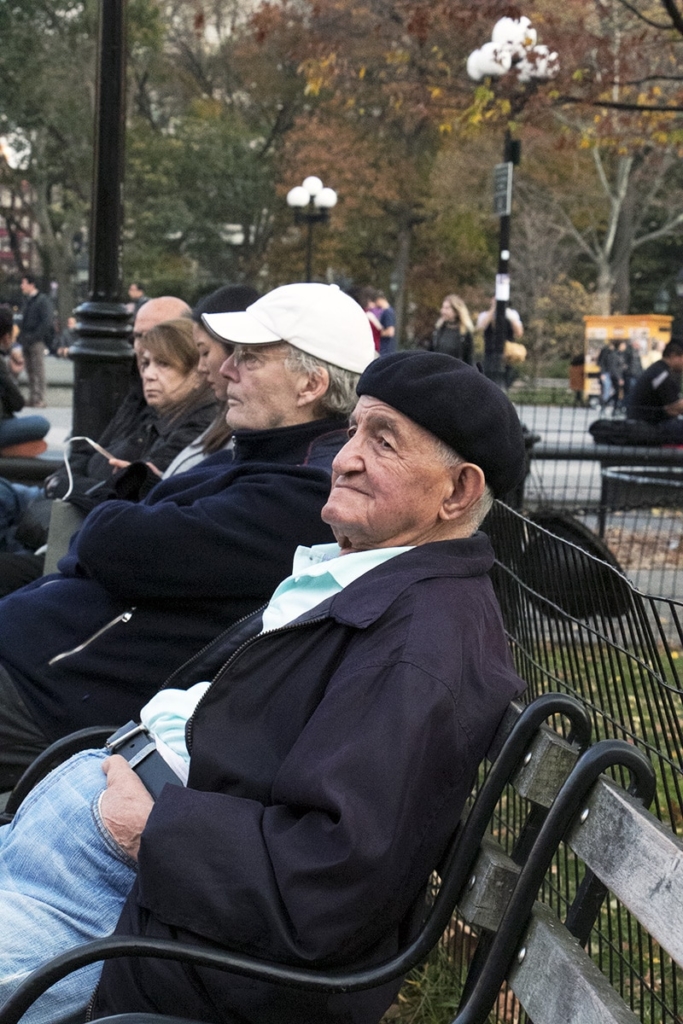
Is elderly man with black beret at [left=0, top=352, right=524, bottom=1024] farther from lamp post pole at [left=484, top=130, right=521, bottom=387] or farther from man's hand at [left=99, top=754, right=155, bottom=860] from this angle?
lamp post pole at [left=484, top=130, right=521, bottom=387]

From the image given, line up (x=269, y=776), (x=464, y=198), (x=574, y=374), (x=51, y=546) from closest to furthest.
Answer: (x=269, y=776) < (x=51, y=546) < (x=574, y=374) < (x=464, y=198)

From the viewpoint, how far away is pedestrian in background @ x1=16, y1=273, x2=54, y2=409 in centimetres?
2277

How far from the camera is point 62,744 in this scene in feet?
10.8

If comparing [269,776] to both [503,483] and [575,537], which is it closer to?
[503,483]

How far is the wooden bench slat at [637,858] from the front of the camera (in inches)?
68.4

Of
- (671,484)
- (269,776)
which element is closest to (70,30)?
(671,484)

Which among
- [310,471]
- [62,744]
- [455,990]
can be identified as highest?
[310,471]

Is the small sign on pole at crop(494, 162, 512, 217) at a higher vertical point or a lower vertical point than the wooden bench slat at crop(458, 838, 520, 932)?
higher

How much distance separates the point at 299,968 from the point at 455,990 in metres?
1.66

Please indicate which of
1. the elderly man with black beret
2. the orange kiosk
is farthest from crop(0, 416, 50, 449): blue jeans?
the orange kiosk

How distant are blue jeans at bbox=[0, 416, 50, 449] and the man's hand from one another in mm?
6275

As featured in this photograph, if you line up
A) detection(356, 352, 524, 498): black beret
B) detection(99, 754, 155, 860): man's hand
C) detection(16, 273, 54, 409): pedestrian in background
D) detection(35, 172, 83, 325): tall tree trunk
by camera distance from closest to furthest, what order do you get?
detection(356, 352, 524, 498): black beret, detection(99, 754, 155, 860): man's hand, detection(16, 273, 54, 409): pedestrian in background, detection(35, 172, 83, 325): tall tree trunk

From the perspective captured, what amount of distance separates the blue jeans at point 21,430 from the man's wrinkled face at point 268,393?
5202mm

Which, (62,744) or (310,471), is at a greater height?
(310,471)
